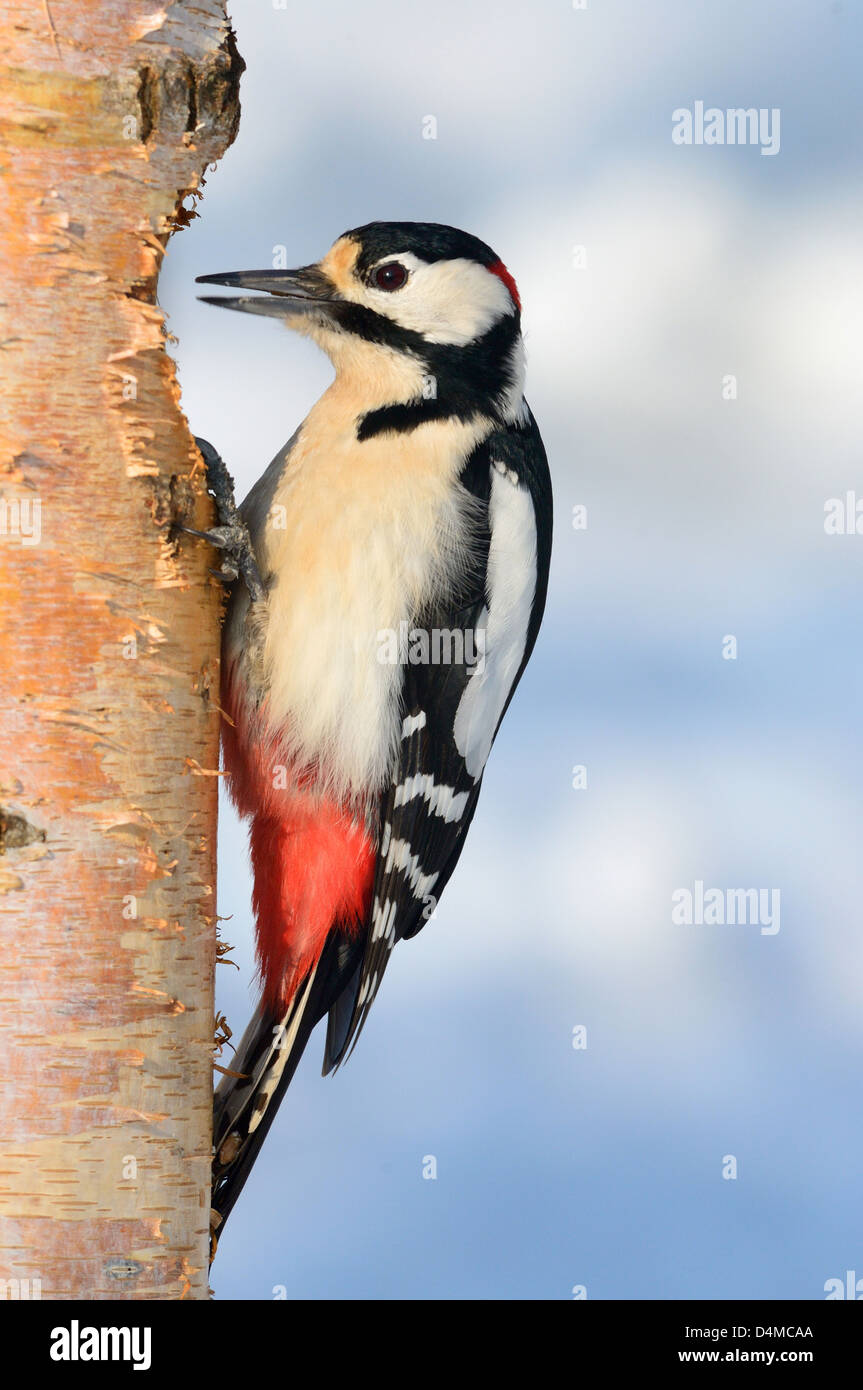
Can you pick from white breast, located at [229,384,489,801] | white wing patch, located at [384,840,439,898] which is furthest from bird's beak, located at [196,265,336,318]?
white wing patch, located at [384,840,439,898]

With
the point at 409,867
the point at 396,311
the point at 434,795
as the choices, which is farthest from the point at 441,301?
the point at 409,867

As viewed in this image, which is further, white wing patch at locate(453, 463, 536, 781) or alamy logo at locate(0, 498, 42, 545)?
white wing patch at locate(453, 463, 536, 781)

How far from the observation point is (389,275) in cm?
241

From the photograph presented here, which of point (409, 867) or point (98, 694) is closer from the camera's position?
point (98, 694)

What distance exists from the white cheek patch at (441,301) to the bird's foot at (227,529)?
54 cm

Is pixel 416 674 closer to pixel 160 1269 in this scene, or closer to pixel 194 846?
pixel 194 846

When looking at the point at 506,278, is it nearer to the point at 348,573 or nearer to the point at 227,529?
the point at 348,573

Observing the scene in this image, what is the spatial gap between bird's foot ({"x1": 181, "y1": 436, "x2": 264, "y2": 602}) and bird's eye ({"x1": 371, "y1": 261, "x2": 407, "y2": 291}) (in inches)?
22.2

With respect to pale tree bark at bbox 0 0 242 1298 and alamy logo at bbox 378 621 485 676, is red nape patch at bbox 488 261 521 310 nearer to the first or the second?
alamy logo at bbox 378 621 485 676

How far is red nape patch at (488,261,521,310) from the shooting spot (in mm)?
2541

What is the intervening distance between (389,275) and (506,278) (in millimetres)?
271

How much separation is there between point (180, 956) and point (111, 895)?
0.13m

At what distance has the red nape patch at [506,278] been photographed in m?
2.54
